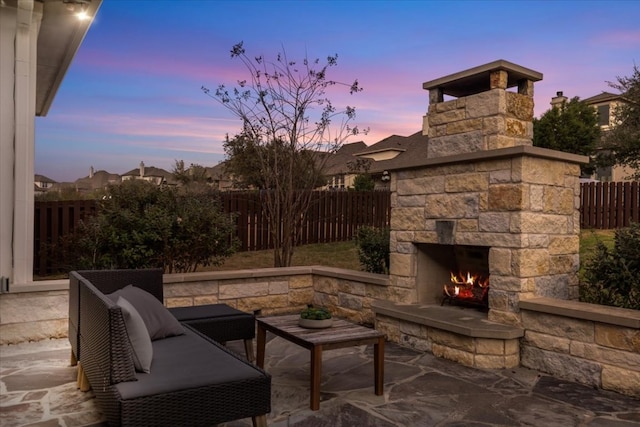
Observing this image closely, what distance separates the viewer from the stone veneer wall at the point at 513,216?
4.31 m

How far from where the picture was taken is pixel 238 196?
11031 millimetres

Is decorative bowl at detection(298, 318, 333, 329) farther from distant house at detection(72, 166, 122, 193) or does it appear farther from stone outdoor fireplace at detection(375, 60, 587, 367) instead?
distant house at detection(72, 166, 122, 193)

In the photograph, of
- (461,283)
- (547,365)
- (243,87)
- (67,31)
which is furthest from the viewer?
(243,87)

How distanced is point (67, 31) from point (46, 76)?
2.59 meters

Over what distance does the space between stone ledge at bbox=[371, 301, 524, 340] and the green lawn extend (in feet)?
13.0

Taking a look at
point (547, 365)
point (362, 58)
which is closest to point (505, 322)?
point (547, 365)

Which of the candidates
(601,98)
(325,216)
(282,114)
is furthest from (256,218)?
(601,98)

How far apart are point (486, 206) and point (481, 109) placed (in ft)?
3.11

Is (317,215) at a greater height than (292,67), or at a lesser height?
lesser

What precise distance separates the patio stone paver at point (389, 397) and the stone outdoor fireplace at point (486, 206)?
0.48 m

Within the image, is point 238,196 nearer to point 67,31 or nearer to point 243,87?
point 243,87

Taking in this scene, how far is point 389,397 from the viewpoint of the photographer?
365 centimetres

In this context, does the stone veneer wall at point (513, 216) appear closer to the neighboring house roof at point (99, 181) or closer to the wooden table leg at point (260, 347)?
the wooden table leg at point (260, 347)

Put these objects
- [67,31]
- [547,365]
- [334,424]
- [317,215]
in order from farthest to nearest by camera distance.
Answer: [317,215], [67,31], [547,365], [334,424]
